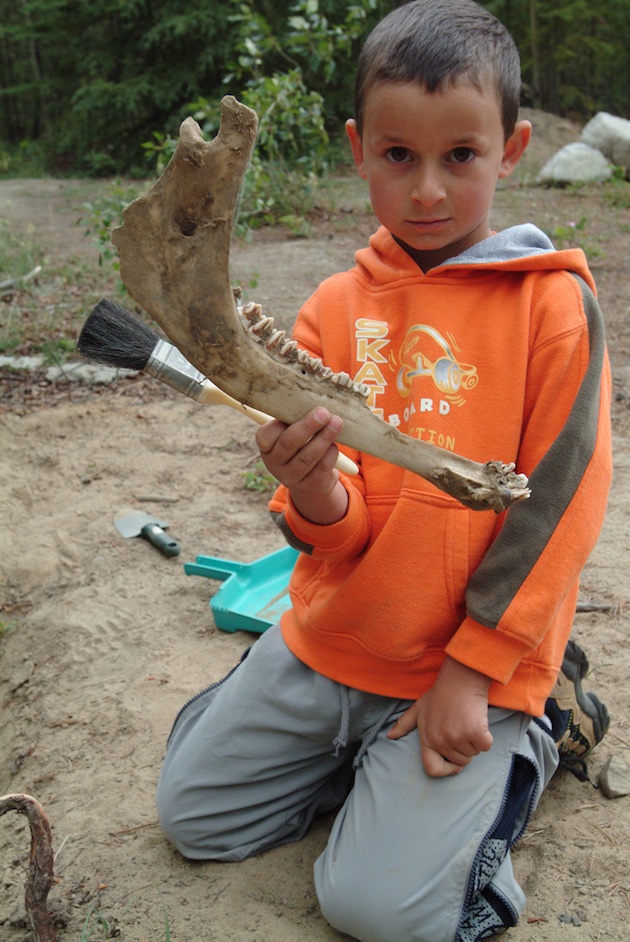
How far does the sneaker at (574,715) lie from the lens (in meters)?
1.88

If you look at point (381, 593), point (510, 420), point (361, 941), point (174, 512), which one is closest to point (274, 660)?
point (381, 593)

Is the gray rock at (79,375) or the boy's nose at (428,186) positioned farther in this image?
the gray rock at (79,375)

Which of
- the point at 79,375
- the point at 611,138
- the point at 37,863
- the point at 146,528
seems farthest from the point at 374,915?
the point at 611,138

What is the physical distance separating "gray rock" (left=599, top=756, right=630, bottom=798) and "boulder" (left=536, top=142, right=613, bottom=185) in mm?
7129

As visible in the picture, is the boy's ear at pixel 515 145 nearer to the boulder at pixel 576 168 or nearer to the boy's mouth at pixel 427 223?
the boy's mouth at pixel 427 223

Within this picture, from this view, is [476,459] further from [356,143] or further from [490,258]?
[356,143]

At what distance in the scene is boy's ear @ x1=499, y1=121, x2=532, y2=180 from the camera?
1659 millimetres

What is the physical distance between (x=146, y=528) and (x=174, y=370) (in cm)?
162

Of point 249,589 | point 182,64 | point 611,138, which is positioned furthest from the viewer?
point 182,64

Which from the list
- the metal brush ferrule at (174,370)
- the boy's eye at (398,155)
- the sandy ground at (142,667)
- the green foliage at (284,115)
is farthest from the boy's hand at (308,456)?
the green foliage at (284,115)

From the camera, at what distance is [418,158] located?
5.06ft

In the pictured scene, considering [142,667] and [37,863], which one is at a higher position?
[37,863]

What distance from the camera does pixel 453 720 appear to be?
1599 millimetres

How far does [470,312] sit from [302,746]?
37.1 inches
